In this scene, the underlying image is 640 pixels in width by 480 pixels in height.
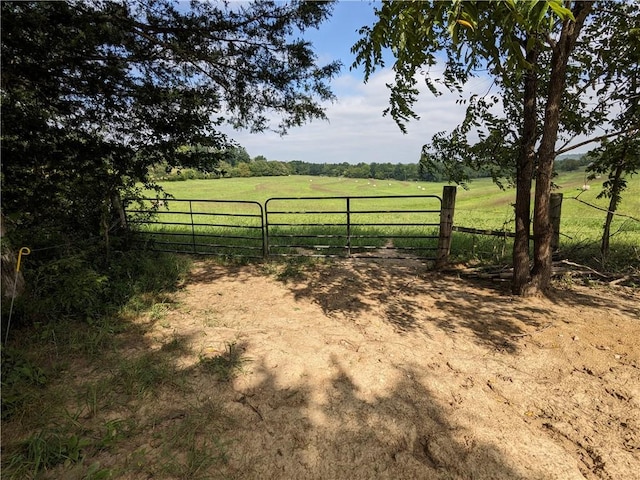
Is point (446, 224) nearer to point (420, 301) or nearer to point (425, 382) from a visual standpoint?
point (420, 301)

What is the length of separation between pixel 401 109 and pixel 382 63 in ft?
3.07

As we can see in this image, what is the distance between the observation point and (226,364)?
3.09 meters

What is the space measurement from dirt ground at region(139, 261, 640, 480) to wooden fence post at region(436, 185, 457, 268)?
1.07 m

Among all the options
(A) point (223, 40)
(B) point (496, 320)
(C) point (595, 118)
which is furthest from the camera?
(C) point (595, 118)

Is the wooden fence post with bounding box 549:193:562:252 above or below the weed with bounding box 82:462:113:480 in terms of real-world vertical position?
above

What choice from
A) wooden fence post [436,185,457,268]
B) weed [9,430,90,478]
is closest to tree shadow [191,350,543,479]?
weed [9,430,90,478]

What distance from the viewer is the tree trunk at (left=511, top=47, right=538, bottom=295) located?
14.1ft

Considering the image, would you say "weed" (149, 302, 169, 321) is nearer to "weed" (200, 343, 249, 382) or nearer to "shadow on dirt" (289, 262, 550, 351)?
"weed" (200, 343, 249, 382)

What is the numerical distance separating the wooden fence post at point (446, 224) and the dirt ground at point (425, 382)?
1.07 meters

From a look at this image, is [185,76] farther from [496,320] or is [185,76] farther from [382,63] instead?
[496,320]

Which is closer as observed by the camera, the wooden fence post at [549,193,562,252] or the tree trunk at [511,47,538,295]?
the tree trunk at [511,47,538,295]

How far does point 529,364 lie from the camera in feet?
10.3

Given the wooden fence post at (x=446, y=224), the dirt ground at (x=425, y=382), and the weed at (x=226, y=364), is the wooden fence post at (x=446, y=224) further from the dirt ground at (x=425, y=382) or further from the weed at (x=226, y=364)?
the weed at (x=226, y=364)

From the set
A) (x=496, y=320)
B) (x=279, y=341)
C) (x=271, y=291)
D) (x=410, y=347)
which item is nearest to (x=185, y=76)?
(x=271, y=291)
